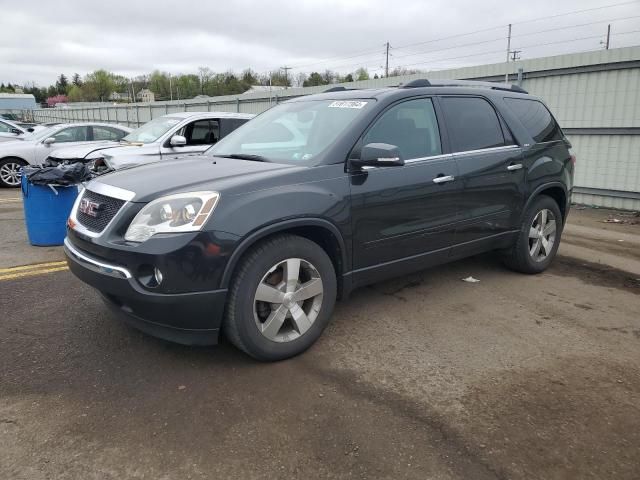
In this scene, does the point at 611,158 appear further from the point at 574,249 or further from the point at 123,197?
the point at 123,197

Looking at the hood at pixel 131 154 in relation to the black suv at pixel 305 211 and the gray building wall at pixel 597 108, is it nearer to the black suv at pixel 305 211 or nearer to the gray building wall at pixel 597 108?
the black suv at pixel 305 211

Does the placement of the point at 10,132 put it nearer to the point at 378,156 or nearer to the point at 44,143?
the point at 44,143

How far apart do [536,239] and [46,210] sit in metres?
5.67

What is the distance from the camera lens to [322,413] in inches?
112

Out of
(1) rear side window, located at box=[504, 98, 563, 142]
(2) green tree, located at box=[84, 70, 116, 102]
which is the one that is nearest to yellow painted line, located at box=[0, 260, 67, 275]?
(1) rear side window, located at box=[504, 98, 563, 142]

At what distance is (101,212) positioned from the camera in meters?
3.36

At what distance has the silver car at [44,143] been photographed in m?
12.1

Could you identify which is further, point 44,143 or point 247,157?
point 44,143

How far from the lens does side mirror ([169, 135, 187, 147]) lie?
320 inches

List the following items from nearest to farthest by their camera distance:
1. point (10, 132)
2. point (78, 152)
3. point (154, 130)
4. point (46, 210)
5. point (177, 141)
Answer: point (46, 210) < point (177, 141) < point (154, 130) < point (78, 152) < point (10, 132)

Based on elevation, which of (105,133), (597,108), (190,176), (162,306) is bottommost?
(162,306)

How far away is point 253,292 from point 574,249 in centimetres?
499

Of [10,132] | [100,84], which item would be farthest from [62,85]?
[10,132]

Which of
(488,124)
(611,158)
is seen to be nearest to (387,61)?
(611,158)
